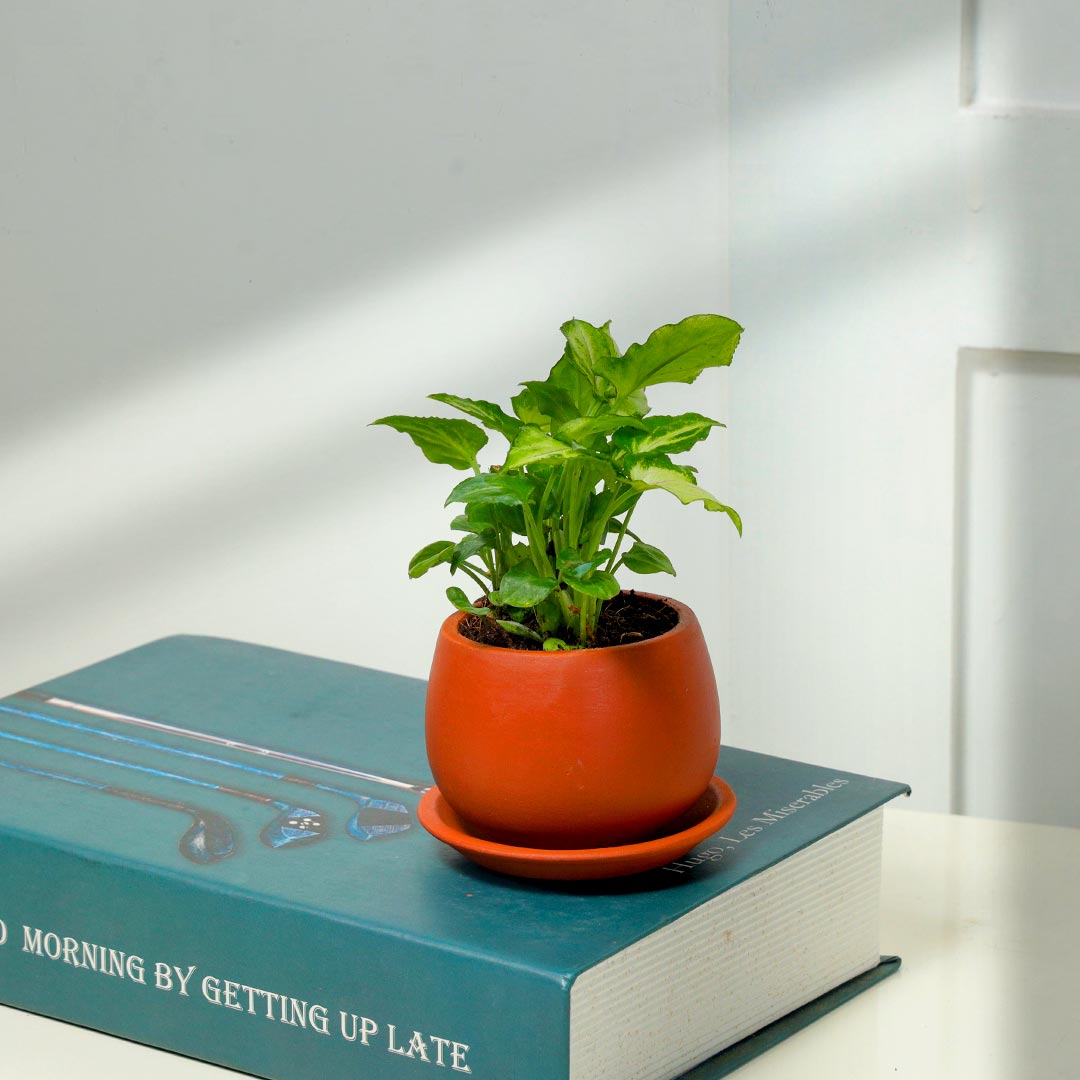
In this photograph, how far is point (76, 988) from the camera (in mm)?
646

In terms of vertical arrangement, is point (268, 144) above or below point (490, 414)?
above

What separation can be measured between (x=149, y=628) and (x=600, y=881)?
0.72m

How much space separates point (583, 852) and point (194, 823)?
7.0 inches

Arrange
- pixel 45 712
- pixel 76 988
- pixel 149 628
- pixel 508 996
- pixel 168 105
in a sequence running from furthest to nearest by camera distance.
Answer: pixel 149 628 < pixel 168 105 < pixel 45 712 < pixel 76 988 < pixel 508 996

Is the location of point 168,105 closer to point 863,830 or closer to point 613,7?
point 613,7

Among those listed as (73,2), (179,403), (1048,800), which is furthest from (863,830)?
(73,2)

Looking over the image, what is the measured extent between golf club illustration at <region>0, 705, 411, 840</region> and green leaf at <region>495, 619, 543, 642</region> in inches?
4.7

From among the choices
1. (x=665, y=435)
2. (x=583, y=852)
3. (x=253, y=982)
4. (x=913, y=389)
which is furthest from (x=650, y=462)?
(x=913, y=389)

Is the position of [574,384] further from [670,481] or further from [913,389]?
[913,389]

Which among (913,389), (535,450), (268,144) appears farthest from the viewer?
(268,144)

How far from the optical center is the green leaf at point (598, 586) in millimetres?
547

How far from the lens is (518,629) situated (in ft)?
1.90

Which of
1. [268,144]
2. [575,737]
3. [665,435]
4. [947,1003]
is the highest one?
[268,144]

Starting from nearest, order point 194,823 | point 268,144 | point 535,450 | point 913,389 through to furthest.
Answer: point 535,450 → point 194,823 → point 913,389 → point 268,144
